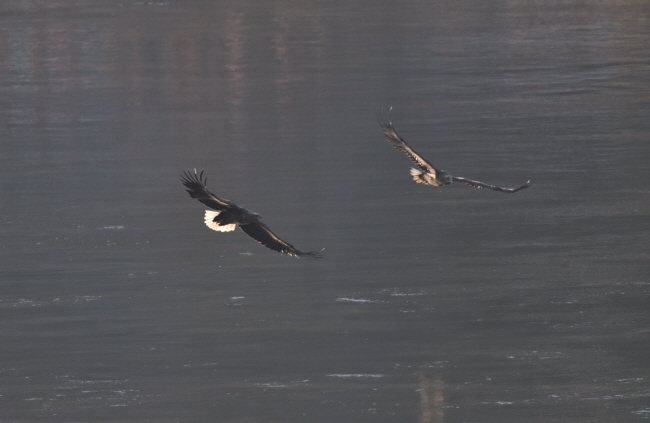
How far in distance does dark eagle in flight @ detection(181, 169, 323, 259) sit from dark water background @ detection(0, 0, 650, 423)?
1560 millimetres

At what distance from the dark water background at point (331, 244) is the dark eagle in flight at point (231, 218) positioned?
156cm

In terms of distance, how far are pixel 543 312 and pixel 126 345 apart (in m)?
4.69

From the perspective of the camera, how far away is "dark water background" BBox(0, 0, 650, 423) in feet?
42.5

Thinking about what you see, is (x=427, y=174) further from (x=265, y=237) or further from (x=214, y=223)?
(x=214, y=223)

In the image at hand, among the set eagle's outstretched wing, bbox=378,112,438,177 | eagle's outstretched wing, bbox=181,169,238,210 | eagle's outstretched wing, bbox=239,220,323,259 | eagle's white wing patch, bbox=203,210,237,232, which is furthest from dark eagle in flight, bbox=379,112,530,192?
eagle's outstretched wing, bbox=181,169,238,210

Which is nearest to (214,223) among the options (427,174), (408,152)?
(408,152)

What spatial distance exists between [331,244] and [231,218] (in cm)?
611

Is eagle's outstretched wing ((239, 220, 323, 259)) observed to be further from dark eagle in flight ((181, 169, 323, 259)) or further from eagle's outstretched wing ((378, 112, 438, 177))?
eagle's outstretched wing ((378, 112, 438, 177))

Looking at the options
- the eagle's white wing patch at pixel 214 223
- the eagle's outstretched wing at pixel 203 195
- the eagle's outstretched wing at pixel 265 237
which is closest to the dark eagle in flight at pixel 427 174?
the eagle's outstretched wing at pixel 265 237

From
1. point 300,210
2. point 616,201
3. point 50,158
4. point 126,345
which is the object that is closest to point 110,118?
point 50,158

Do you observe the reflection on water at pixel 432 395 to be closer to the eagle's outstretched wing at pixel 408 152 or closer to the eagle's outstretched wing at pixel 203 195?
the eagle's outstretched wing at pixel 408 152

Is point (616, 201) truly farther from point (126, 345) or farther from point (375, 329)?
point (126, 345)

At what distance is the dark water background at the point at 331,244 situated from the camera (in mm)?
12945

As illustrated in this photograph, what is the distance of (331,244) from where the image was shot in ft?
58.5
